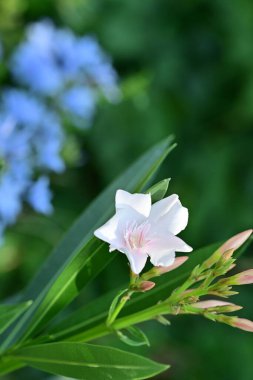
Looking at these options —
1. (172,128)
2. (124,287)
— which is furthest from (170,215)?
(172,128)

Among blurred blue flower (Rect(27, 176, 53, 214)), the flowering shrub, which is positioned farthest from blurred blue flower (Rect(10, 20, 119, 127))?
blurred blue flower (Rect(27, 176, 53, 214))

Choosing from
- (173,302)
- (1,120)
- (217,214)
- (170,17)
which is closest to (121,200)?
(173,302)

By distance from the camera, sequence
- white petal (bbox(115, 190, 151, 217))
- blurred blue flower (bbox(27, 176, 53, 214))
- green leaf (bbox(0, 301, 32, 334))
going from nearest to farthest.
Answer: white petal (bbox(115, 190, 151, 217)), green leaf (bbox(0, 301, 32, 334)), blurred blue flower (bbox(27, 176, 53, 214))

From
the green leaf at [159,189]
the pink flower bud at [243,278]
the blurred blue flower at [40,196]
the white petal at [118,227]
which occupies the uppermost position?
the blurred blue flower at [40,196]

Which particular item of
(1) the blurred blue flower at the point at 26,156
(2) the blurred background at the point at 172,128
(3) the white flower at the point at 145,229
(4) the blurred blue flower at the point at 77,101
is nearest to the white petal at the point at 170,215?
(3) the white flower at the point at 145,229

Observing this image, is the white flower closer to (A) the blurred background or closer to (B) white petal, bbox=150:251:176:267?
(B) white petal, bbox=150:251:176:267

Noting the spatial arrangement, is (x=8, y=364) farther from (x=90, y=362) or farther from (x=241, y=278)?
(x=241, y=278)

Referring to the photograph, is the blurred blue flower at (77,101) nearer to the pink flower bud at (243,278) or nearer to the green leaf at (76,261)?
the green leaf at (76,261)
